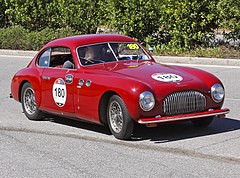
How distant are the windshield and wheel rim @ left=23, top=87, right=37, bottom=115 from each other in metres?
1.29

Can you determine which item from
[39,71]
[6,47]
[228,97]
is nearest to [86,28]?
[6,47]

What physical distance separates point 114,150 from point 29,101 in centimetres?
284

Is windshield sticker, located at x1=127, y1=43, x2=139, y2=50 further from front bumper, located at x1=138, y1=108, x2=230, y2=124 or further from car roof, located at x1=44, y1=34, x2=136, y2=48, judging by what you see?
front bumper, located at x1=138, y1=108, x2=230, y2=124

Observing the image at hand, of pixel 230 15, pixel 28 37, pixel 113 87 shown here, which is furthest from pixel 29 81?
pixel 28 37

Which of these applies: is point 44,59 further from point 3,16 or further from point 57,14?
point 3,16

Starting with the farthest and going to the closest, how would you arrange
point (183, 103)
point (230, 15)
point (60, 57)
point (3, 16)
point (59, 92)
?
point (3, 16) < point (230, 15) < point (60, 57) < point (59, 92) < point (183, 103)

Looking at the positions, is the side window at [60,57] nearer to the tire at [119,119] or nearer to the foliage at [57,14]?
the tire at [119,119]

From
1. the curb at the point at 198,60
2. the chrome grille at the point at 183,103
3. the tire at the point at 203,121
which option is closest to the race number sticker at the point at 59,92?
the chrome grille at the point at 183,103

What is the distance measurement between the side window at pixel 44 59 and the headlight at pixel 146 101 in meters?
2.62

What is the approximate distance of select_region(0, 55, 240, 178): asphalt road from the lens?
23.3ft

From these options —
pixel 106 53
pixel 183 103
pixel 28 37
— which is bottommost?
pixel 28 37

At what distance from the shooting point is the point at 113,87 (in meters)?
8.44

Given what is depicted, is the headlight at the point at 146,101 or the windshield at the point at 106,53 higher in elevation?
the windshield at the point at 106,53

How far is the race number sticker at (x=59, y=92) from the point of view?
9414 mm
